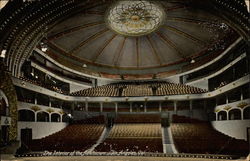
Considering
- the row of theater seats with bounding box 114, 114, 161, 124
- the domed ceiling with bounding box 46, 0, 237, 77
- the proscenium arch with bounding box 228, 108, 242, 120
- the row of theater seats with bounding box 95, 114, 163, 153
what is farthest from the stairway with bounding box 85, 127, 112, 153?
the proscenium arch with bounding box 228, 108, 242, 120

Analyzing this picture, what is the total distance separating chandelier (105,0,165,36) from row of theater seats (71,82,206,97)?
20.3 feet

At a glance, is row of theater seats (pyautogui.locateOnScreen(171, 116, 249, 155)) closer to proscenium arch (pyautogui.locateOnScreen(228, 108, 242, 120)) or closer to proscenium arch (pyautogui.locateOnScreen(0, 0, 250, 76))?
proscenium arch (pyautogui.locateOnScreen(228, 108, 242, 120))

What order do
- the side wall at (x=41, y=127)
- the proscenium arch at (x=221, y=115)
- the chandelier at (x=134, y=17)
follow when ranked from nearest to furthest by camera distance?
1. the side wall at (x=41, y=127)
2. the chandelier at (x=134, y=17)
3. the proscenium arch at (x=221, y=115)

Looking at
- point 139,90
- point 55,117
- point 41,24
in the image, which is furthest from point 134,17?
point 55,117

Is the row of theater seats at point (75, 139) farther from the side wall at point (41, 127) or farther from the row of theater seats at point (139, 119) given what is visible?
the row of theater seats at point (139, 119)

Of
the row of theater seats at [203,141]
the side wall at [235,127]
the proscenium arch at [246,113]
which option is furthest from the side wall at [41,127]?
the proscenium arch at [246,113]

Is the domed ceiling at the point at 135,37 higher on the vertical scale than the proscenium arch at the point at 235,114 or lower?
higher

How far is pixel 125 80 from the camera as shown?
2575 centimetres

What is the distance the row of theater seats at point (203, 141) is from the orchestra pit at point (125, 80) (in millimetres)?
59

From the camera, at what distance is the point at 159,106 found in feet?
78.4

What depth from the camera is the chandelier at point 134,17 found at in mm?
16669

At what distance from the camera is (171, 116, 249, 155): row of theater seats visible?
11.6 m

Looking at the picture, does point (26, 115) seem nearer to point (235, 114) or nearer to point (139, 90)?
point (139, 90)

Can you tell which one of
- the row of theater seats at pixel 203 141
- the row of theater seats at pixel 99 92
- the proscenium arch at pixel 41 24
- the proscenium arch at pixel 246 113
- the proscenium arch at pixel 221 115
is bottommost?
the row of theater seats at pixel 203 141
